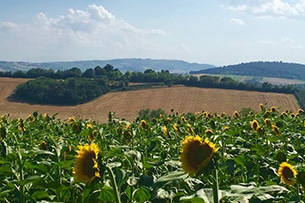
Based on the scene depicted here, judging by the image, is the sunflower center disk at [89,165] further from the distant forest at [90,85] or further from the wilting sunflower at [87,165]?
the distant forest at [90,85]

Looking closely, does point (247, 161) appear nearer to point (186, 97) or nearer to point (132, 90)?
point (186, 97)

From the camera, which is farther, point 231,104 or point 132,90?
point 132,90

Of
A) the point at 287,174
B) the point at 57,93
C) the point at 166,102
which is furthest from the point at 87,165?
the point at 57,93

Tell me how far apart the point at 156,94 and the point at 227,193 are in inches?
2492

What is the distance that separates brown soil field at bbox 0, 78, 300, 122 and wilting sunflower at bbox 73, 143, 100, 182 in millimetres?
49467

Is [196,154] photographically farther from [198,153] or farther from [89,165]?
[89,165]

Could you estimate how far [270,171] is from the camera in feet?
12.2

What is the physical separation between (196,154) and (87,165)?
1.81 ft

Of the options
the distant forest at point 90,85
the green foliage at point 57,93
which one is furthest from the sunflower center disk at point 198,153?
the green foliage at point 57,93

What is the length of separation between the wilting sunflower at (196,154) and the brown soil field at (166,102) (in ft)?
163

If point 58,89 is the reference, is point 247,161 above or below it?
above

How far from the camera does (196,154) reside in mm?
2068

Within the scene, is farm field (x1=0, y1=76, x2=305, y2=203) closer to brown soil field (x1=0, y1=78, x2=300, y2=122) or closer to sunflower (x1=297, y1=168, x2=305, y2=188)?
sunflower (x1=297, y1=168, x2=305, y2=188)

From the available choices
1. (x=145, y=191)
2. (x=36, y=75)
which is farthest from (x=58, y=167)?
(x=36, y=75)
